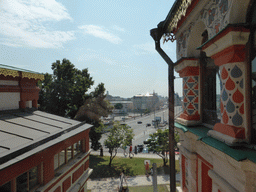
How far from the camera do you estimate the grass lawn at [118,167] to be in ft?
64.6

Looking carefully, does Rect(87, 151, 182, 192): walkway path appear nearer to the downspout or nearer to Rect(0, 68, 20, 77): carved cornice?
Rect(0, 68, 20, 77): carved cornice

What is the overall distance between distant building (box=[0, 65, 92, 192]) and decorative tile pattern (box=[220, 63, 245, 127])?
18.2 feet

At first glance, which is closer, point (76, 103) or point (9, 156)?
point (9, 156)

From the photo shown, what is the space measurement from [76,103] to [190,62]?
2216 cm

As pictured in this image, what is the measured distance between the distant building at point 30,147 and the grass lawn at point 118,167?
1032cm

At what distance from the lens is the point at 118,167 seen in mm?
21422

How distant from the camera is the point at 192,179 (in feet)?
17.6

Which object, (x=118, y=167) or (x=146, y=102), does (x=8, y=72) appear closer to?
(x=118, y=167)

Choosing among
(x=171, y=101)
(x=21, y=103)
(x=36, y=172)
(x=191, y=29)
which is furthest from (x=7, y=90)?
(x=191, y=29)

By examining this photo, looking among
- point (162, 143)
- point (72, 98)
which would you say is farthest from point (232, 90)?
point (72, 98)

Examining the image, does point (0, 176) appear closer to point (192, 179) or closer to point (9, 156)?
point (9, 156)

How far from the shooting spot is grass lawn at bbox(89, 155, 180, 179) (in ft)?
64.6

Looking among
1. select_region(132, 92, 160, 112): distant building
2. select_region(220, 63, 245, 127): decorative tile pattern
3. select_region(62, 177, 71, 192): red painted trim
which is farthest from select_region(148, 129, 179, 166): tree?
select_region(132, 92, 160, 112): distant building

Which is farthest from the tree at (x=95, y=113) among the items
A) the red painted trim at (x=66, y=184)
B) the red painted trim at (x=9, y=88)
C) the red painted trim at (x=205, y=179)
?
the red painted trim at (x=205, y=179)
